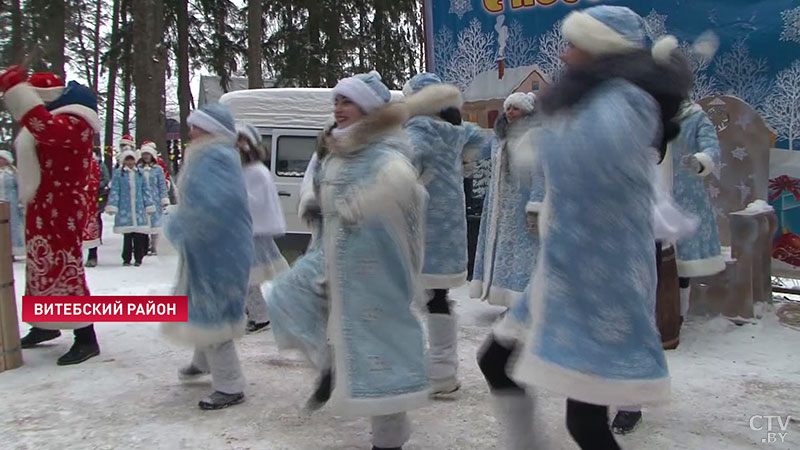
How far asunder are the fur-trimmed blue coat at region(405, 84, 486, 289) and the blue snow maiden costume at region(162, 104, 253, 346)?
39.0 inches

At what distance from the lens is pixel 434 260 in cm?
418

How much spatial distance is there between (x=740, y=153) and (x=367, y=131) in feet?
14.8

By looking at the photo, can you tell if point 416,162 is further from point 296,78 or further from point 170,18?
point 170,18

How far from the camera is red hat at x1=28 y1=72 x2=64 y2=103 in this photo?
483 centimetres

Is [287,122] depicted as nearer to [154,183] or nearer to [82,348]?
Answer: [154,183]

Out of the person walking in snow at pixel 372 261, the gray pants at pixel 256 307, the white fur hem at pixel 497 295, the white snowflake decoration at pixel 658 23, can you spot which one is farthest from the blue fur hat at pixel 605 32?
the white snowflake decoration at pixel 658 23

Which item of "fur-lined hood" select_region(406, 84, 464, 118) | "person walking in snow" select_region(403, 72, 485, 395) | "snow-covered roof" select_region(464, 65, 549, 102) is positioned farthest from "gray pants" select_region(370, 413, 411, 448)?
"snow-covered roof" select_region(464, 65, 549, 102)

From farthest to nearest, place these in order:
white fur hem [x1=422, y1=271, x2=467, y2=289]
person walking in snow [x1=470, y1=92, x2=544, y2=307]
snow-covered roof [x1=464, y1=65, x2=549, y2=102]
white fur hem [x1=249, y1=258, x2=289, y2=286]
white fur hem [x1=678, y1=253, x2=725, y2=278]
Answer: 1. snow-covered roof [x1=464, y1=65, x2=549, y2=102]
2. white fur hem [x1=249, y1=258, x2=289, y2=286]
3. white fur hem [x1=678, y1=253, x2=725, y2=278]
4. person walking in snow [x1=470, y1=92, x2=544, y2=307]
5. white fur hem [x1=422, y1=271, x2=467, y2=289]

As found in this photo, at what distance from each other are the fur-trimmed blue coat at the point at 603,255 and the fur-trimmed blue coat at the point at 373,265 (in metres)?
0.73

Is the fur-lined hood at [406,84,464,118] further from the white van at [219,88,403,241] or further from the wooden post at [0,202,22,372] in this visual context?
the white van at [219,88,403,241]

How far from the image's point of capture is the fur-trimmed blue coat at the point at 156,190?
10516 mm

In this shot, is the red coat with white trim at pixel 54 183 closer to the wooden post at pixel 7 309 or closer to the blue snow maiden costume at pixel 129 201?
the wooden post at pixel 7 309

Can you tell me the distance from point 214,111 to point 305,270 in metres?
1.32

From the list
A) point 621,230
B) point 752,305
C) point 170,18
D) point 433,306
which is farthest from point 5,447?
point 170,18
